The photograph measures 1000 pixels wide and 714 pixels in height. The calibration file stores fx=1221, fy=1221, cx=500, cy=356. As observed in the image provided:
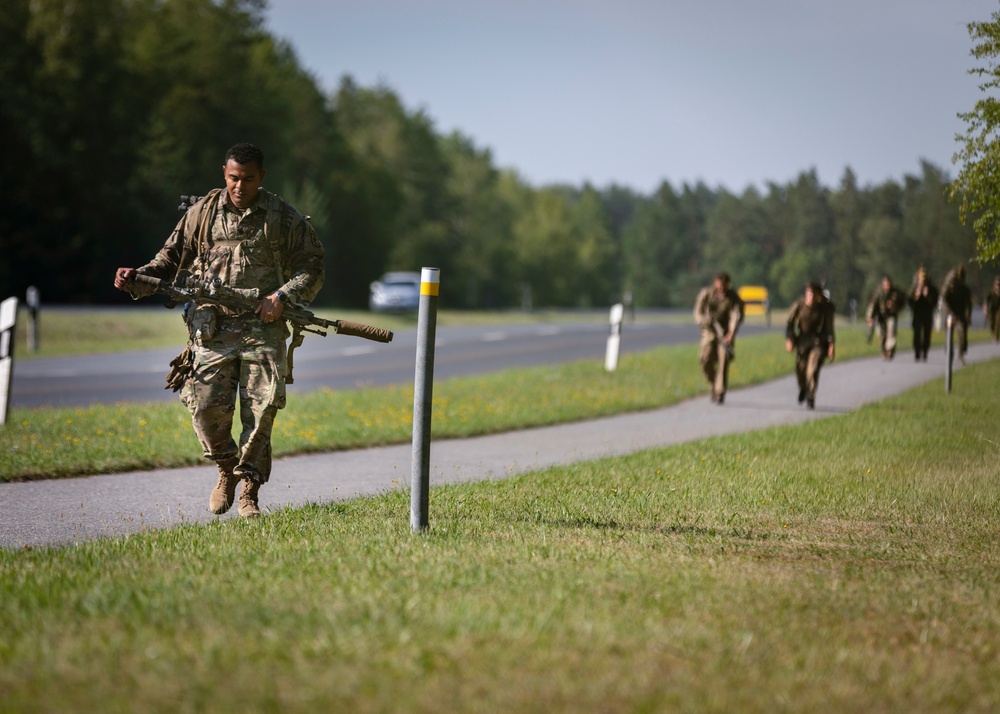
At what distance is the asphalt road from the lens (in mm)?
18109

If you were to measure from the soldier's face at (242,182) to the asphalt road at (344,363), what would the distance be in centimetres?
971

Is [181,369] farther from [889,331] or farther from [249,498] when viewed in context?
[889,331]

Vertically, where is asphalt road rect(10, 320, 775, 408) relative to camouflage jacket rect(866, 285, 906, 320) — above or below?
below

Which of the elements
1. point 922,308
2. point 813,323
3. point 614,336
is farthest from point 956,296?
point 614,336

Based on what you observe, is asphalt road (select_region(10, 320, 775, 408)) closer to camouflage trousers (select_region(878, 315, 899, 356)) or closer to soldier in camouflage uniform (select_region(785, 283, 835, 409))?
camouflage trousers (select_region(878, 315, 899, 356))

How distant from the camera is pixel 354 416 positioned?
47.3 feet

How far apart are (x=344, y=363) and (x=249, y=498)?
18.4 metres

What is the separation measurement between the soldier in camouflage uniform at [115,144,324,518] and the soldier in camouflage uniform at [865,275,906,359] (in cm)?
1539

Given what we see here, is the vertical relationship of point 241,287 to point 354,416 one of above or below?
above

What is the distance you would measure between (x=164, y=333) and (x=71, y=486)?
80.9 feet

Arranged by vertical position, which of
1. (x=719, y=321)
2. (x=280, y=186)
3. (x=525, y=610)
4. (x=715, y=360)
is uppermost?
(x=280, y=186)

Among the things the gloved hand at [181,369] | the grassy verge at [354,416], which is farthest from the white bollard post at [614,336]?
the gloved hand at [181,369]

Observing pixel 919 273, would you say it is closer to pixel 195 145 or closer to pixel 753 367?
pixel 753 367

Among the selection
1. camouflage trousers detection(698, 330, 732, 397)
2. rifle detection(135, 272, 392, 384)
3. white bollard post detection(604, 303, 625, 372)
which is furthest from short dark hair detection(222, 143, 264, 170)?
white bollard post detection(604, 303, 625, 372)
